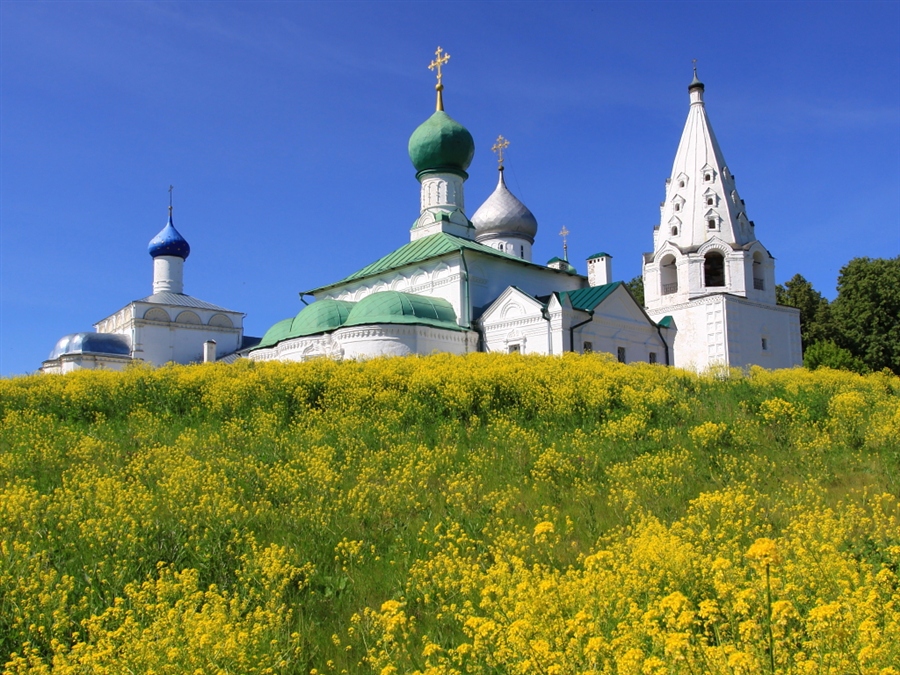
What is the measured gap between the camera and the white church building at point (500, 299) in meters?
19.9

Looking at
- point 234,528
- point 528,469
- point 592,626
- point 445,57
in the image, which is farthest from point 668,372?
→ point 445,57

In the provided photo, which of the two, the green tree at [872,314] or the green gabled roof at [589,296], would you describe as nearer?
the green gabled roof at [589,296]

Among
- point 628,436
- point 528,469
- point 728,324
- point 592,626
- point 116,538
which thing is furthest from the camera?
point 728,324

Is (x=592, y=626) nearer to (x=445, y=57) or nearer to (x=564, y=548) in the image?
(x=564, y=548)

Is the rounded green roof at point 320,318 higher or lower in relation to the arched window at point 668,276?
lower

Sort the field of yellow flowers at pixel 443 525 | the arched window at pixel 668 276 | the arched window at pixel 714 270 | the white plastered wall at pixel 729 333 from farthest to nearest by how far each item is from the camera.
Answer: the arched window at pixel 668 276
the arched window at pixel 714 270
the white plastered wall at pixel 729 333
the field of yellow flowers at pixel 443 525

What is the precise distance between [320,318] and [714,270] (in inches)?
545

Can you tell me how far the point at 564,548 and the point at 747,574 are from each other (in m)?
1.29

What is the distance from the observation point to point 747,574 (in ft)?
15.0

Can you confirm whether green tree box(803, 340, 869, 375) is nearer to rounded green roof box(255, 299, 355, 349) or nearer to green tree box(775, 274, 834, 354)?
green tree box(775, 274, 834, 354)

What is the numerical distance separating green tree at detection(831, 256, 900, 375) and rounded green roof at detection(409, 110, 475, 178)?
17828mm

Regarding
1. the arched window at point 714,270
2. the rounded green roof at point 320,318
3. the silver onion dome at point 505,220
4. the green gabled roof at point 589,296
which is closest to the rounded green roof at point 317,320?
the rounded green roof at point 320,318

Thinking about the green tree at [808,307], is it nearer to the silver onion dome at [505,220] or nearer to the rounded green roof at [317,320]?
the silver onion dome at [505,220]

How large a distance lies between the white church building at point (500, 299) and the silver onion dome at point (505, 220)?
0.06m
